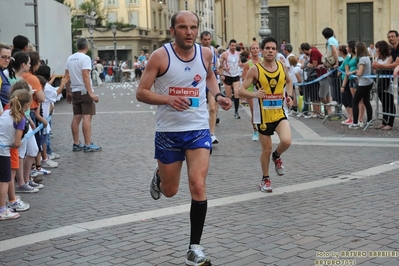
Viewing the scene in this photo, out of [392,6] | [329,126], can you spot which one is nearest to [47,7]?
[329,126]

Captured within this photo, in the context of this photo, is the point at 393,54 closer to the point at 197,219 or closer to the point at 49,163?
the point at 49,163

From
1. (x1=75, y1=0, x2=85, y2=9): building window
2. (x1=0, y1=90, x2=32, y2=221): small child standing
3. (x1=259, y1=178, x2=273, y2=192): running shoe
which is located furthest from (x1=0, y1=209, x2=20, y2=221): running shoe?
(x1=75, y1=0, x2=85, y2=9): building window

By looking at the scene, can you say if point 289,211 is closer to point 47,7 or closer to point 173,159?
point 173,159

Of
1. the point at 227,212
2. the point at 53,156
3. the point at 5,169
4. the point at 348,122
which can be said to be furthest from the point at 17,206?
the point at 348,122

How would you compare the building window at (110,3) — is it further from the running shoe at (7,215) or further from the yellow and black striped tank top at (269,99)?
the running shoe at (7,215)

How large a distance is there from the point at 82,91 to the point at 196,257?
25.6 feet

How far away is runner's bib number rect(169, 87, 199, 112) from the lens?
5676mm

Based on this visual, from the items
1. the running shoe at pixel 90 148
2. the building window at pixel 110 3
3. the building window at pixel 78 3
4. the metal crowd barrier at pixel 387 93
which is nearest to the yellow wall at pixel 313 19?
the metal crowd barrier at pixel 387 93

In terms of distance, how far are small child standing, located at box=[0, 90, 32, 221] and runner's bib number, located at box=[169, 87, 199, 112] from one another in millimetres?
2542

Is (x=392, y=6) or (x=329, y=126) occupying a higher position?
(x=392, y=6)

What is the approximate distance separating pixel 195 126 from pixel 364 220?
210cm

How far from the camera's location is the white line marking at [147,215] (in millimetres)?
6414

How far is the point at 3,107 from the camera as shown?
8508mm

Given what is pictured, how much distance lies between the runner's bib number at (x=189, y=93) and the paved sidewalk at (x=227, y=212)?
4.03ft
